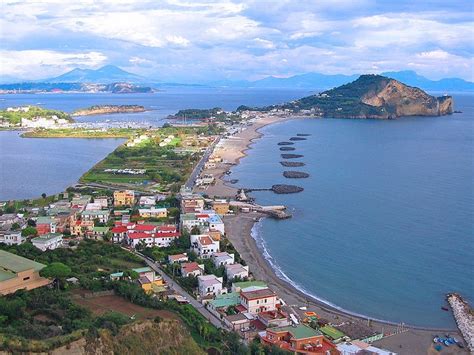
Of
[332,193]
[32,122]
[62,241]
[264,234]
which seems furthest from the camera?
[32,122]

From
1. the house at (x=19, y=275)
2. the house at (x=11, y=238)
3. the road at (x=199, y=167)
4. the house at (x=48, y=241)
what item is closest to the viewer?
the house at (x=19, y=275)

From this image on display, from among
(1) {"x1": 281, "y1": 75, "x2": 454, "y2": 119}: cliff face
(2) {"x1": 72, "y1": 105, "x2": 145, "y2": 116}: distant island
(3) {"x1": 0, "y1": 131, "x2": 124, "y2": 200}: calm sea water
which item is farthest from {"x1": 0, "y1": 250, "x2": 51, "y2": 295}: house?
(2) {"x1": 72, "y1": 105, "x2": 145, "y2": 116}: distant island

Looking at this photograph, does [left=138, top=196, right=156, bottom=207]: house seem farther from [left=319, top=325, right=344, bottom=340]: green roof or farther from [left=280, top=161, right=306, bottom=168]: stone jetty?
[left=280, top=161, right=306, bottom=168]: stone jetty

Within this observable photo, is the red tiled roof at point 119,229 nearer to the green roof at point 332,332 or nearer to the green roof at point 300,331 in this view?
the green roof at point 300,331

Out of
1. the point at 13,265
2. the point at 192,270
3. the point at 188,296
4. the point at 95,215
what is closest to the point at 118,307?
the point at 188,296

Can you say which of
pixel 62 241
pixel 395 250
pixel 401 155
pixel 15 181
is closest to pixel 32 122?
pixel 15 181

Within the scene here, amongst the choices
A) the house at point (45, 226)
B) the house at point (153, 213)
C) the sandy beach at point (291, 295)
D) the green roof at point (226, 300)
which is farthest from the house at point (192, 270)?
the house at point (45, 226)

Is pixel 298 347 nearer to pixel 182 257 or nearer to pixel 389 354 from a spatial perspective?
pixel 389 354
